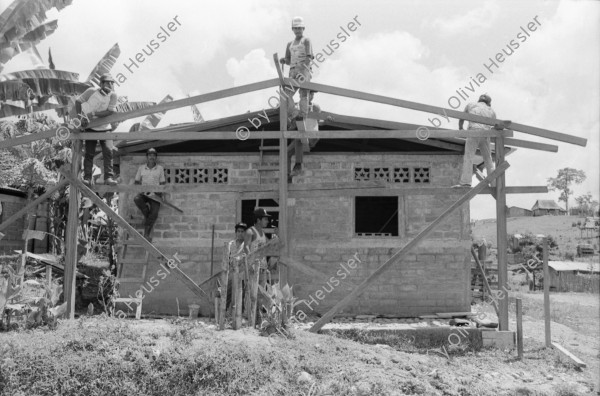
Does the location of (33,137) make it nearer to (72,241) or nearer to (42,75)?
(72,241)

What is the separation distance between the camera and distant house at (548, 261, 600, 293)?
2208cm

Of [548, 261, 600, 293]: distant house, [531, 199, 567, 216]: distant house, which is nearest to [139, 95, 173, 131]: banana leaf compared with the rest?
[548, 261, 600, 293]: distant house

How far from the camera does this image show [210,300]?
307 inches

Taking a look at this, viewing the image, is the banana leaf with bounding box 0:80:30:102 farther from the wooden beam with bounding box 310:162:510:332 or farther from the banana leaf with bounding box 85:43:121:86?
the wooden beam with bounding box 310:162:510:332

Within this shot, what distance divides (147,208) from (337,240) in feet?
11.8

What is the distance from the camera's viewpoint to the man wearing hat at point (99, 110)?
835 cm

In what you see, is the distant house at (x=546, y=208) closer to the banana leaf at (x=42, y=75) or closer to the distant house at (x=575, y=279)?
the distant house at (x=575, y=279)

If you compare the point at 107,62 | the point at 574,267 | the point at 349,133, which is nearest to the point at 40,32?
the point at 107,62

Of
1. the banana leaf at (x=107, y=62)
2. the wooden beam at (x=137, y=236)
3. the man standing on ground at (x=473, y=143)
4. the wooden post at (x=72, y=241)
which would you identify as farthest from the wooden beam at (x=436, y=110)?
the banana leaf at (x=107, y=62)

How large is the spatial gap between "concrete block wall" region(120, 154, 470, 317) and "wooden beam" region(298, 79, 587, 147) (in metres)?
2.73

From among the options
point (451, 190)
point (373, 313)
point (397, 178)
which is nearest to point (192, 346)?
point (451, 190)

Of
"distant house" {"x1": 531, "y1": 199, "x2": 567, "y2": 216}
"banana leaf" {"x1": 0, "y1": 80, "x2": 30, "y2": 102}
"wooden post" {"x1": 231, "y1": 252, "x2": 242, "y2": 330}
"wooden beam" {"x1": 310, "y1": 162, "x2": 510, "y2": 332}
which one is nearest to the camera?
"wooden post" {"x1": 231, "y1": 252, "x2": 242, "y2": 330}

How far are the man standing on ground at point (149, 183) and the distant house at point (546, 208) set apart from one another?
44.0 meters

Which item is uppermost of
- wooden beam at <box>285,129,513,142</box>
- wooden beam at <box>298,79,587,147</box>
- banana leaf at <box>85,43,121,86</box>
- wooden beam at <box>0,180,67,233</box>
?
banana leaf at <box>85,43,121,86</box>
